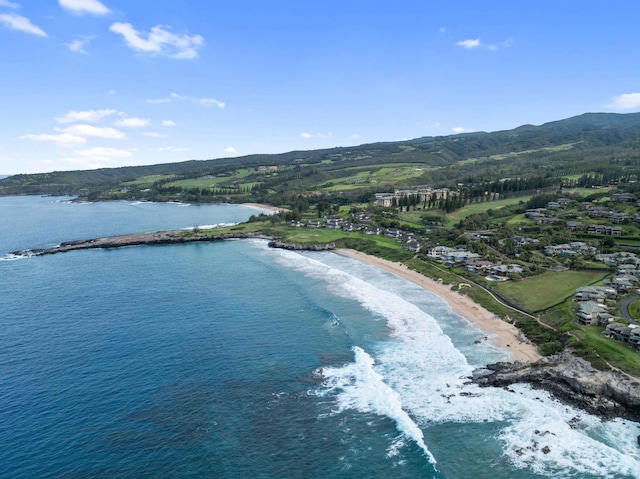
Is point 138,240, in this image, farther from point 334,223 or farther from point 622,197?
point 622,197

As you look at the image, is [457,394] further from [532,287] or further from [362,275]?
[362,275]

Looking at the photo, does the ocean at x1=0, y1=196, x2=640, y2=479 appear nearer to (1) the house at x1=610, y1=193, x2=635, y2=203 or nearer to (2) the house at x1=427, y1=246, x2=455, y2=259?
(2) the house at x1=427, y1=246, x2=455, y2=259

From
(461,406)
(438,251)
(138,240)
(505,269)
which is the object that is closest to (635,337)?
(461,406)

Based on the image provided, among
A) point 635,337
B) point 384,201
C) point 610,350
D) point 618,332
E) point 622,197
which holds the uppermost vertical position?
point 384,201

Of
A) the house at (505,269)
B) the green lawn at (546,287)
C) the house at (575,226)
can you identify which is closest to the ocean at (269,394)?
the green lawn at (546,287)

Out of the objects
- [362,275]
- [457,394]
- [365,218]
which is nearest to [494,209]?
[365,218]

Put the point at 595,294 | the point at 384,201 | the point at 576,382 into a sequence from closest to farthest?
the point at 576,382, the point at 595,294, the point at 384,201
